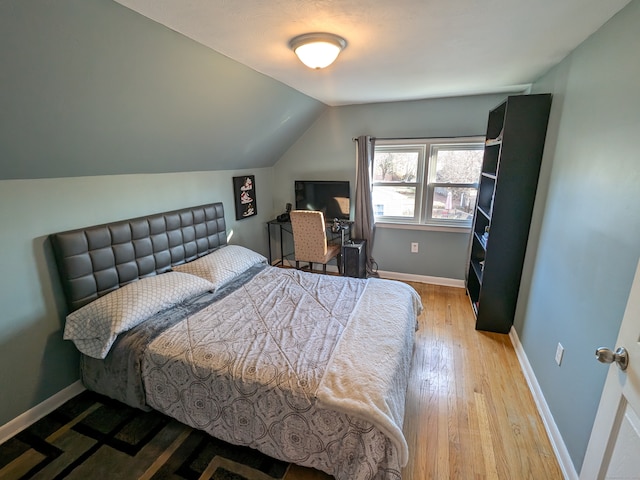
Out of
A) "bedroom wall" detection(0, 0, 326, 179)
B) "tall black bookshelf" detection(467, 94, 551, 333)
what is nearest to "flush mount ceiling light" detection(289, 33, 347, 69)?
"bedroom wall" detection(0, 0, 326, 179)

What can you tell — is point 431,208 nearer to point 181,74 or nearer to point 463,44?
point 463,44

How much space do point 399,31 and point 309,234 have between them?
2.32m

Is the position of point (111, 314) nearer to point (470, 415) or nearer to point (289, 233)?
point (470, 415)

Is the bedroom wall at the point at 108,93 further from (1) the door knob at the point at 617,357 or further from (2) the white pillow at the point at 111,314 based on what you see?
(1) the door knob at the point at 617,357

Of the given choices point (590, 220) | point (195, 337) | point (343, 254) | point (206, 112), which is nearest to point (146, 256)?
point (195, 337)

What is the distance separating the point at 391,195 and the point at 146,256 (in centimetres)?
285

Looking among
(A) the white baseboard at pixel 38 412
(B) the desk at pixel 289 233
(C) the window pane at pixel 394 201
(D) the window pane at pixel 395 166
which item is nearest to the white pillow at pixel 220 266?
(A) the white baseboard at pixel 38 412

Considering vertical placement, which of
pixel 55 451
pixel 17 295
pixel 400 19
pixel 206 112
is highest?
pixel 400 19

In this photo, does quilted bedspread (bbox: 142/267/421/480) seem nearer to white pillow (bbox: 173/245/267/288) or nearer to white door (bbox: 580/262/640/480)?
white pillow (bbox: 173/245/267/288)

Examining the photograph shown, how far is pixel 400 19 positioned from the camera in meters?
1.45

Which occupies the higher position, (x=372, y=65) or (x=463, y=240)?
(x=372, y=65)

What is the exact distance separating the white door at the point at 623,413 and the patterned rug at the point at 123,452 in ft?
4.44

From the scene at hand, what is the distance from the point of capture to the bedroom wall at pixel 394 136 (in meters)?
3.37

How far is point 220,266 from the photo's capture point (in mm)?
2676
